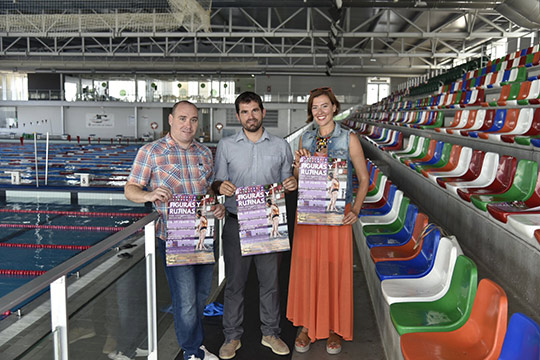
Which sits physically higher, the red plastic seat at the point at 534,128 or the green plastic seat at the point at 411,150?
the red plastic seat at the point at 534,128

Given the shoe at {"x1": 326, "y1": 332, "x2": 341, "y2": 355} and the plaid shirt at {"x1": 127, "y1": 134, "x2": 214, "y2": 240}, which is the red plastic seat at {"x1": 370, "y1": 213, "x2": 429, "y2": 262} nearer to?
the shoe at {"x1": 326, "y1": 332, "x2": 341, "y2": 355}

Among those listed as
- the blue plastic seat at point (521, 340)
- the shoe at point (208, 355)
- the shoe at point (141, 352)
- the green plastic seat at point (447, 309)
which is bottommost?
the shoe at point (208, 355)

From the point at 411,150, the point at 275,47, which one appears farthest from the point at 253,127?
the point at 275,47

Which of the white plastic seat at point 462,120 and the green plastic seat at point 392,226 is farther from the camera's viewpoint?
the white plastic seat at point 462,120

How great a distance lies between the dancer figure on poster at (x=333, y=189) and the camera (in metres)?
2.54

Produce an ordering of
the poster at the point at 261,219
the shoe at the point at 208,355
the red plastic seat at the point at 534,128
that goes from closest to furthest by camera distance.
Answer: the poster at the point at 261,219 → the shoe at the point at 208,355 → the red plastic seat at the point at 534,128

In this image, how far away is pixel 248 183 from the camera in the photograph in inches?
103

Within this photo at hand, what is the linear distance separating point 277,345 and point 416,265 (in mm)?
929

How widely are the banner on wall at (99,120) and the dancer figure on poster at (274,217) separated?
1128 inches

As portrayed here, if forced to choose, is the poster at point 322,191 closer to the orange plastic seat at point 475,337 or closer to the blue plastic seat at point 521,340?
the orange plastic seat at point 475,337

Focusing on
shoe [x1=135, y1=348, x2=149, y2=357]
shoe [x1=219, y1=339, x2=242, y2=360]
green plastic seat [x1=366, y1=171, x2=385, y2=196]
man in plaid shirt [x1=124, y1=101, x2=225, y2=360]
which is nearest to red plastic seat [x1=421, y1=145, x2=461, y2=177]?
green plastic seat [x1=366, y1=171, x2=385, y2=196]

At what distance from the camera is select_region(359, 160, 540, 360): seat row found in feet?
5.23

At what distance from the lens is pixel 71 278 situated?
5.38 feet

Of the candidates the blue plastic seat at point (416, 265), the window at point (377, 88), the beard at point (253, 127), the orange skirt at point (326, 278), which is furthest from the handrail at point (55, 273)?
the window at point (377, 88)
